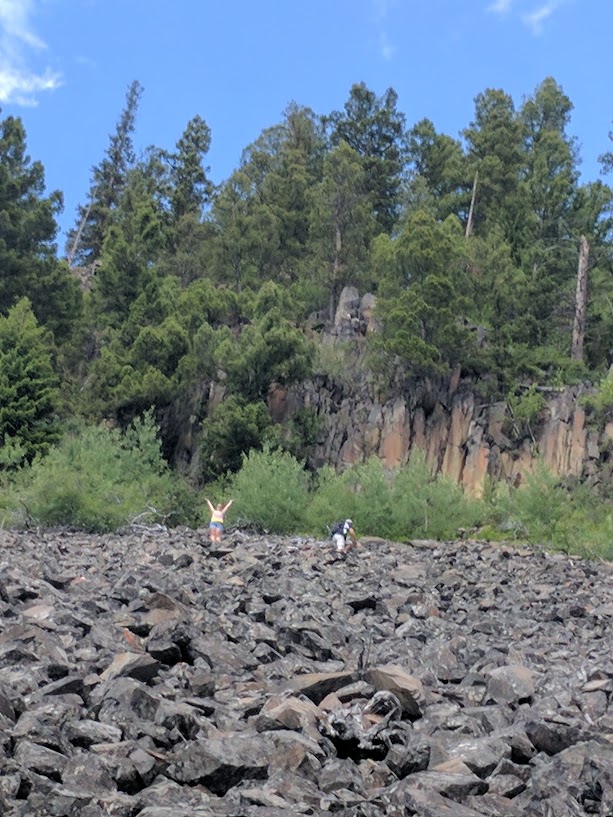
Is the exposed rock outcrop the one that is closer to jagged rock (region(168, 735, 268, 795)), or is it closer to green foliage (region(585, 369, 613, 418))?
green foliage (region(585, 369, 613, 418))

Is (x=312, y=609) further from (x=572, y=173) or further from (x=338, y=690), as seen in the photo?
(x=572, y=173)

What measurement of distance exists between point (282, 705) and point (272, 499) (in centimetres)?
2771

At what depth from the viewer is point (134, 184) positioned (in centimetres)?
6619

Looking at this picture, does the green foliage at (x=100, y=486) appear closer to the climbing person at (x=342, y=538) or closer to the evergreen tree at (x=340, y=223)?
the climbing person at (x=342, y=538)

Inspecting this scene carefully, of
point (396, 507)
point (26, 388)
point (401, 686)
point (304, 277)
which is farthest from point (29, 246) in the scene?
point (401, 686)

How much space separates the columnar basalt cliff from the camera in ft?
141

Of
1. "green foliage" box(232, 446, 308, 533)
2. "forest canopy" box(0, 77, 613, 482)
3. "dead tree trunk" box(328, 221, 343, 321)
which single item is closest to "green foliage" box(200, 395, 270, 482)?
→ "forest canopy" box(0, 77, 613, 482)

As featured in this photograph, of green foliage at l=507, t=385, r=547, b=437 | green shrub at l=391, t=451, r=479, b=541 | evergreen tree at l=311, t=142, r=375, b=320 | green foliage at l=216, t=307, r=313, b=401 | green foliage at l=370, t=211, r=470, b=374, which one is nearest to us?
green shrub at l=391, t=451, r=479, b=541

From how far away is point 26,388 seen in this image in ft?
138

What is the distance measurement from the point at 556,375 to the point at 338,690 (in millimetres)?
41345

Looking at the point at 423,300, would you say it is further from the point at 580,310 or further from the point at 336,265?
the point at 336,265

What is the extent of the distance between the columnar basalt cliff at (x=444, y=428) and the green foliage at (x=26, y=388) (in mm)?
12170

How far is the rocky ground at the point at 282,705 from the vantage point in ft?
14.0

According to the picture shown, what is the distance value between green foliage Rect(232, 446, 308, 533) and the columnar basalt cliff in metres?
11.0
